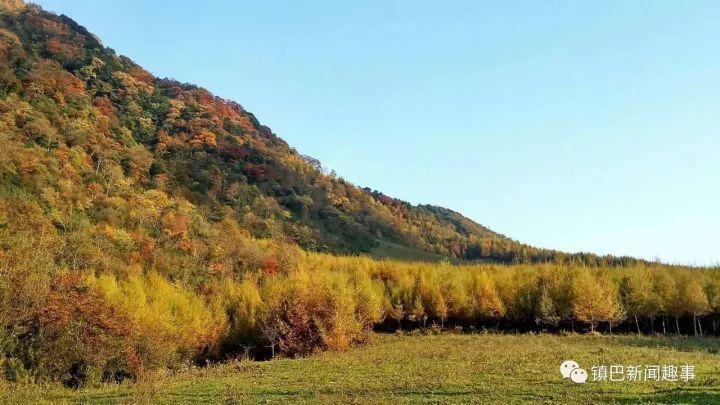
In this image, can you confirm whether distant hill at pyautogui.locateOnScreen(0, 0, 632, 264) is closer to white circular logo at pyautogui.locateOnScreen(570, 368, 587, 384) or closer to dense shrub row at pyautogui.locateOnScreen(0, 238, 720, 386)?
dense shrub row at pyautogui.locateOnScreen(0, 238, 720, 386)

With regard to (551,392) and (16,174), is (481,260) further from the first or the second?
(551,392)

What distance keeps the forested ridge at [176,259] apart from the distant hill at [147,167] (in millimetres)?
260

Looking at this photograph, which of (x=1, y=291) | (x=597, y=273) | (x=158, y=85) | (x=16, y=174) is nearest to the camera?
(x=1, y=291)

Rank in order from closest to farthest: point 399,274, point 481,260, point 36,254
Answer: point 36,254 < point 399,274 < point 481,260

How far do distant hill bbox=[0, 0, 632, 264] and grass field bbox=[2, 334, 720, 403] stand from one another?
29288 mm

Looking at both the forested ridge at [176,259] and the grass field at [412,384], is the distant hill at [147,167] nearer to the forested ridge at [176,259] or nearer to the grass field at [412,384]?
the forested ridge at [176,259]

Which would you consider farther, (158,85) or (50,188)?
(158,85)

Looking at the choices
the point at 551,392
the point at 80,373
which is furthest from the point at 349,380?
the point at 80,373

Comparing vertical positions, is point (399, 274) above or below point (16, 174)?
below

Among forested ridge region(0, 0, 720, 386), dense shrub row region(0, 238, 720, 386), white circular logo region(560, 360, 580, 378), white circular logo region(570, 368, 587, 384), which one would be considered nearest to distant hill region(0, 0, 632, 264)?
forested ridge region(0, 0, 720, 386)

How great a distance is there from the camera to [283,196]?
288 feet

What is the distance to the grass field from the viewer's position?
48.2 feet

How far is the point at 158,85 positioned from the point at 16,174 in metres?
60.1
